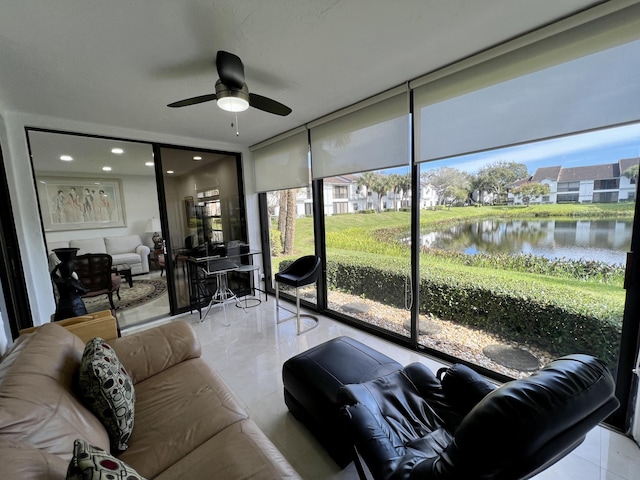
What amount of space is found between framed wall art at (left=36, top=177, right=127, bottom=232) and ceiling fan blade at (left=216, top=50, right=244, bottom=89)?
5.48m

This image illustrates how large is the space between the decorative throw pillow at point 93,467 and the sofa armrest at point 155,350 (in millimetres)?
1071

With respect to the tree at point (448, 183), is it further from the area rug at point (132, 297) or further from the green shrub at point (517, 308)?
the area rug at point (132, 297)

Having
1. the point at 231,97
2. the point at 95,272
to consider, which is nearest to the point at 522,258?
the point at 231,97

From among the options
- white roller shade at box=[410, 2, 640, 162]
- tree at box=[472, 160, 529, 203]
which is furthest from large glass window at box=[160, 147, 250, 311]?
tree at box=[472, 160, 529, 203]

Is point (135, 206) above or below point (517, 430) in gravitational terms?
above

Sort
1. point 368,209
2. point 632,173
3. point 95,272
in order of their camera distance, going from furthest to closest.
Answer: point 95,272, point 368,209, point 632,173

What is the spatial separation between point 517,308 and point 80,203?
7.39 m

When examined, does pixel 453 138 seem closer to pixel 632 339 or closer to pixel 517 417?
pixel 632 339

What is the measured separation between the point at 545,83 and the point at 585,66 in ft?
0.60

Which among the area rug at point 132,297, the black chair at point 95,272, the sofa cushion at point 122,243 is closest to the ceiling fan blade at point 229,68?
the black chair at point 95,272

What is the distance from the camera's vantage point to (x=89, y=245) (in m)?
5.40

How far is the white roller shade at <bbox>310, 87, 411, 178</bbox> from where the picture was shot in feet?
7.93

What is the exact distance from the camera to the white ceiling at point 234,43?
4.64 ft

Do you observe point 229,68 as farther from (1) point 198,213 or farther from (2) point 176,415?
(1) point 198,213
